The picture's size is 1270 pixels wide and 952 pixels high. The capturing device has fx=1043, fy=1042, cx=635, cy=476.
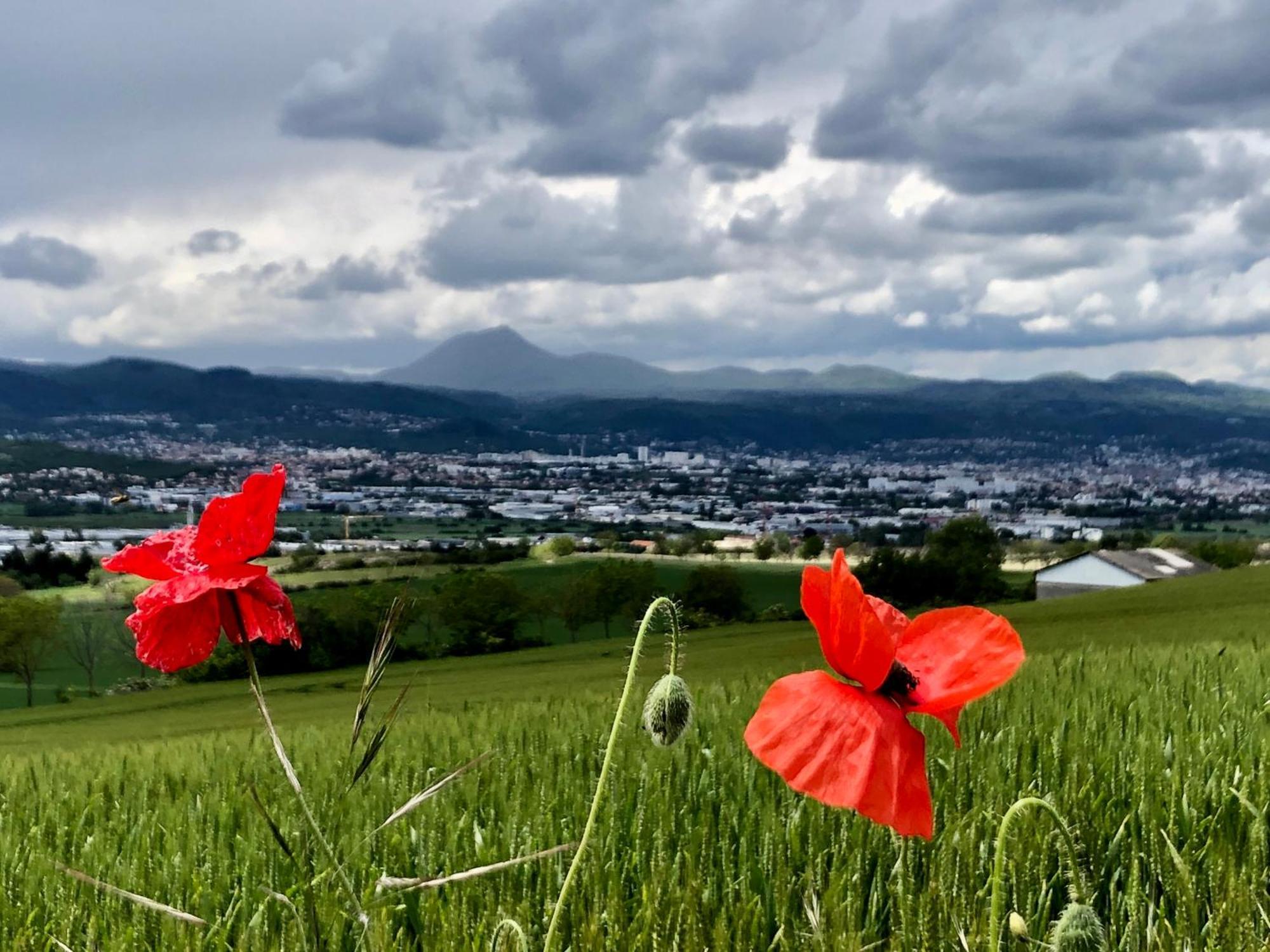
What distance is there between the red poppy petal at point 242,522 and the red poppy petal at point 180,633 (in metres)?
0.09

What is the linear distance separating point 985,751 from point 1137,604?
72.7ft

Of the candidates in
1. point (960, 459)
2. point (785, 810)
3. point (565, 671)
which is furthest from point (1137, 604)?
point (960, 459)

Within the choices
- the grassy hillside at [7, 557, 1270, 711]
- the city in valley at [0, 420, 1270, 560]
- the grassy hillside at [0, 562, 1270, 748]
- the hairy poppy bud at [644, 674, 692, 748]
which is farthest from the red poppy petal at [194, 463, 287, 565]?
the city in valley at [0, 420, 1270, 560]

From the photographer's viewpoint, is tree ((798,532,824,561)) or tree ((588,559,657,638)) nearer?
tree ((798,532,824,561))

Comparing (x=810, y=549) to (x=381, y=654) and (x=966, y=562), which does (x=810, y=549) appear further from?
(x=966, y=562)

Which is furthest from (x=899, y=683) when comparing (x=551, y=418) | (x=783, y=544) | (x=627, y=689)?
(x=551, y=418)

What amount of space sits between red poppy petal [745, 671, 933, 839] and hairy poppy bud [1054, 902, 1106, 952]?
10.1 inches

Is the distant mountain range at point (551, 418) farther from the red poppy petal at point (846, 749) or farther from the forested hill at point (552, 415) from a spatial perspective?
the red poppy petal at point (846, 749)

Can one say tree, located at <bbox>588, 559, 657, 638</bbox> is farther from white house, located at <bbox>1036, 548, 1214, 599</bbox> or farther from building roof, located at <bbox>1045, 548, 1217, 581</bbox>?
building roof, located at <bbox>1045, 548, 1217, 581</bbox>

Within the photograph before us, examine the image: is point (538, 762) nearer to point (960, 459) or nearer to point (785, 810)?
point (785, 810)

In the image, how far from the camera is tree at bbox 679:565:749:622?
3903 cm

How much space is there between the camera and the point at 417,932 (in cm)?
231

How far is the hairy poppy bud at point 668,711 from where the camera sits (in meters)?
1.23

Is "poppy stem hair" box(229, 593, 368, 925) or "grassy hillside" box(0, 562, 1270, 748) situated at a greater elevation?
"poppy stem hair" box(229, 593, 368, 925)
